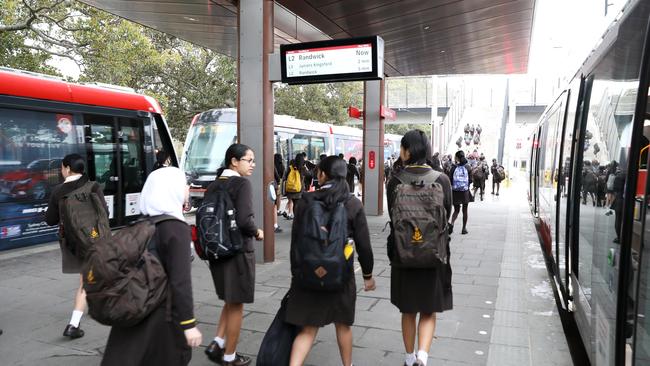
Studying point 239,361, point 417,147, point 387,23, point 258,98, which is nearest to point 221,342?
point 239,361

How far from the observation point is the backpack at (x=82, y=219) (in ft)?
13.6

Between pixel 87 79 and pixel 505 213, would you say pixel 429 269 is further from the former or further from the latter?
pixel 87 79

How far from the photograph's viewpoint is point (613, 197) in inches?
109

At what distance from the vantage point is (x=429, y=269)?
3.33m

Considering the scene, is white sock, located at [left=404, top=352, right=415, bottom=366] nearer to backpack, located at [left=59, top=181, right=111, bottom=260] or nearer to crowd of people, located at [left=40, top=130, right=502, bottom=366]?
crowd of people, located at [left=40, top=130, right=502, bottom=366]

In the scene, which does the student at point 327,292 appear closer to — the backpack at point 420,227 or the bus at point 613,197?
the backpack at point 420,227

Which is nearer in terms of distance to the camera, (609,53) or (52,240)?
(609,53)

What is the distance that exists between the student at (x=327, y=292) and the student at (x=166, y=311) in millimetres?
812

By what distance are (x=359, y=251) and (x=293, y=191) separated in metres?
7.58

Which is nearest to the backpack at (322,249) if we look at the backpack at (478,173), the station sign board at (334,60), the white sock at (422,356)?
the white sock at (422,356)

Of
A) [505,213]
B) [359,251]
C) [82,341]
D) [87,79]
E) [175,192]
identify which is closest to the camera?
[175,192]

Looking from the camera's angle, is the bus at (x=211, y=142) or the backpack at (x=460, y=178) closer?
the backpack at (x=460, y=178)

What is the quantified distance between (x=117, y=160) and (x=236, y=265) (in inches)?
275

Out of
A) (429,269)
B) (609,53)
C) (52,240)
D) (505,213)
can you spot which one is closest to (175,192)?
(429,269)
